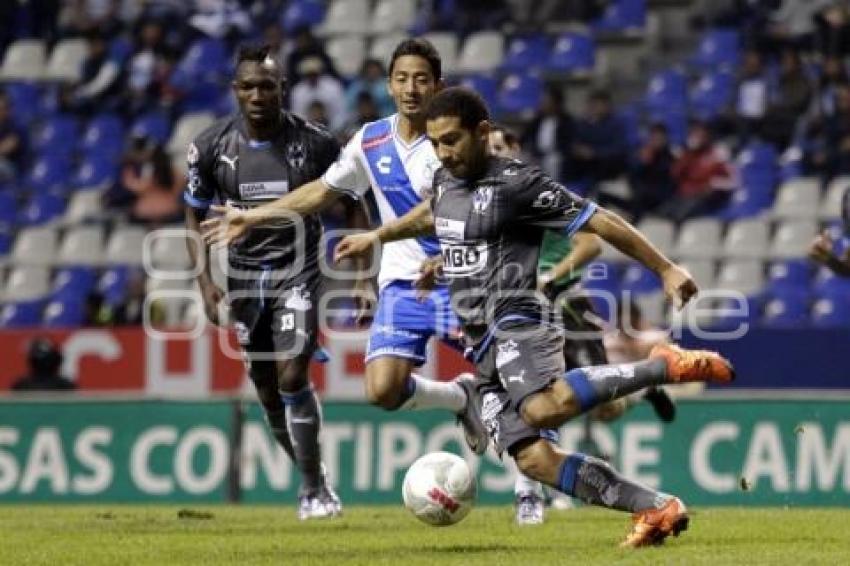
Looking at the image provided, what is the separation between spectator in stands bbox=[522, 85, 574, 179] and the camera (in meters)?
21.1

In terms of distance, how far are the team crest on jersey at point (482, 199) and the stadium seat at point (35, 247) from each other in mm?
14036

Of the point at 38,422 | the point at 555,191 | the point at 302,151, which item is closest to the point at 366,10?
the point at 38,422

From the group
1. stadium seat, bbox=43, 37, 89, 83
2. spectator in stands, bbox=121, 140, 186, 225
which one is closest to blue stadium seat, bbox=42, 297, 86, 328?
spectator in stands, bbox=121, 140, 186, 225

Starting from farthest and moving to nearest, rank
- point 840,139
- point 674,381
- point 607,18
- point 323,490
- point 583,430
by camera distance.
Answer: point 607,18 → point 840,139 → point 583,430 → point 323,490 → point 674,381

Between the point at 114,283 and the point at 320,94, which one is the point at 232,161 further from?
the point at 114,283

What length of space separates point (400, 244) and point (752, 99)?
10.3 m

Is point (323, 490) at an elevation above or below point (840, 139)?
below

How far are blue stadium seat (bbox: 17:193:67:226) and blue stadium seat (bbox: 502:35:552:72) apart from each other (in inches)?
209

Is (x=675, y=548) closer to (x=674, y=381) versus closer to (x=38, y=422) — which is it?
(x=674, y=381)

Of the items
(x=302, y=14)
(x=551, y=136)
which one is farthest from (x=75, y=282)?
(x=551, y=136)

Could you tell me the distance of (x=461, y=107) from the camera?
9.48 metres

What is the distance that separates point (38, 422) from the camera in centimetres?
1717

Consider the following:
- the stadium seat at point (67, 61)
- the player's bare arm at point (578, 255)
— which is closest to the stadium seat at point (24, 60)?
the stadium seat at point (67, 61)

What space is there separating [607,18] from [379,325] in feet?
40.0
